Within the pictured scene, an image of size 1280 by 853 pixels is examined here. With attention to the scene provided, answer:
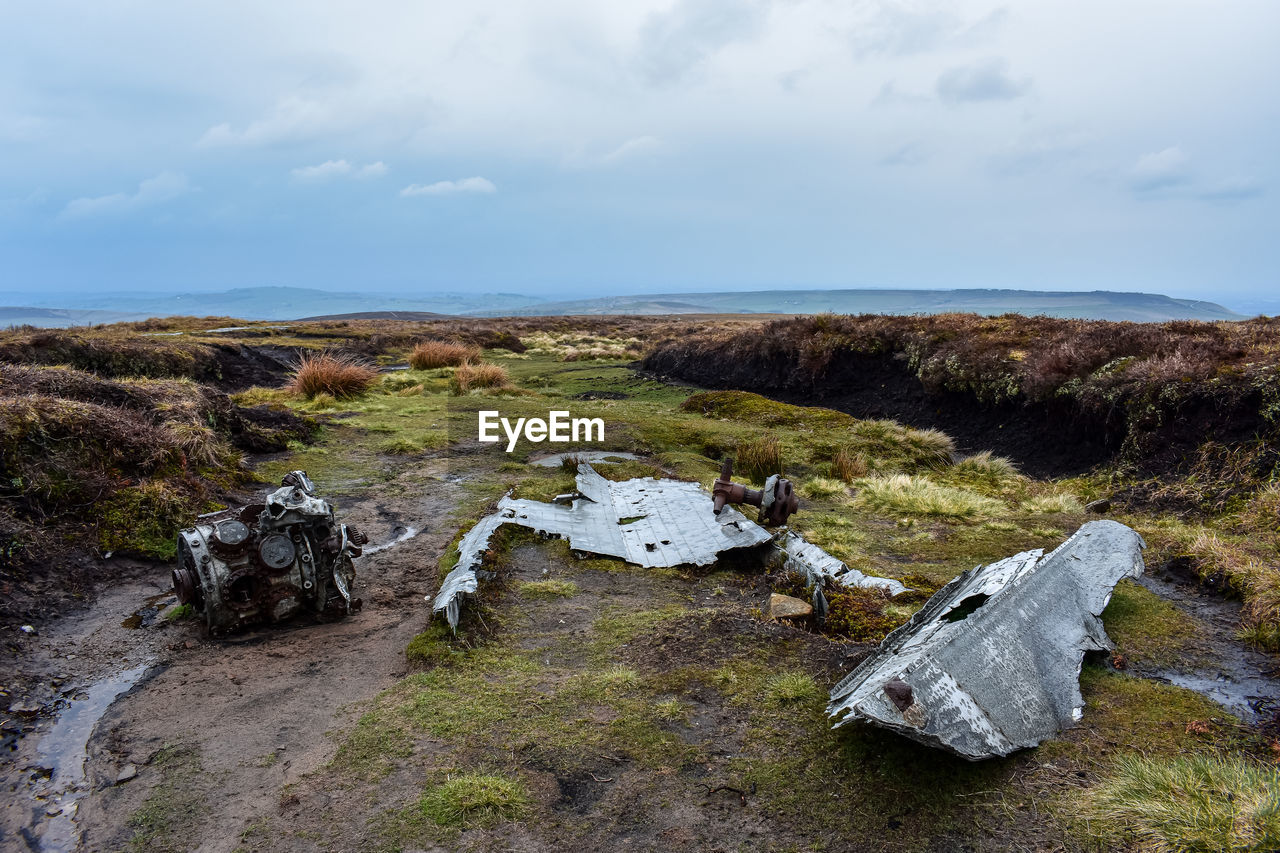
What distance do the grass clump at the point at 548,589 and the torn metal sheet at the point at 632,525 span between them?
0.57m

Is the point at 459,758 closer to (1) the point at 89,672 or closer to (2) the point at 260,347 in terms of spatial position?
(1) the point at 89,672

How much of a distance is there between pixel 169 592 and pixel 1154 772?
8.02 m

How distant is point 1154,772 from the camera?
11.0ft

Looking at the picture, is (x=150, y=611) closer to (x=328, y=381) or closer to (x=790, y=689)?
(x=790, y=689)

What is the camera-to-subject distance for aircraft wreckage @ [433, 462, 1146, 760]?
3.57m

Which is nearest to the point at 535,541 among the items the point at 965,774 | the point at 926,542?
the point at 926,542

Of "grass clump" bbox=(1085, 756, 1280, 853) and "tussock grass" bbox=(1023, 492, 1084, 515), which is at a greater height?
"grass clump" bbox=(1085, 756, 1280, 853)

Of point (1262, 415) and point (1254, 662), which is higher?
point (1262, 415)

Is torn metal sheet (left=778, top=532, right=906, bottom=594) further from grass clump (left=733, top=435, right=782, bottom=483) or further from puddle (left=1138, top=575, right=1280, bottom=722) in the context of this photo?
grass clump (left=733, top=435, right=782, bottom=483)

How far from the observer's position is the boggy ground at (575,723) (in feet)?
11.7

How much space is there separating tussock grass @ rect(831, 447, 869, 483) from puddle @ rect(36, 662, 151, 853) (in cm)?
1013

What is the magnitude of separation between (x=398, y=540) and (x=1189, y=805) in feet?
25.4

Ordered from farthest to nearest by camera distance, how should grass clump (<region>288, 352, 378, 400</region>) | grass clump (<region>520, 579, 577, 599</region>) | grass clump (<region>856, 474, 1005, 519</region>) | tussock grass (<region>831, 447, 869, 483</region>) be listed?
grass clump (<region>288, 352, 378, 400</region>) → tussock grass (<region>831, 447, 869, 483</region>) → grass clump (<region>856, 474, 1005, 519</region>) → grass clump (<region>520, 579, 577, 599</region>)

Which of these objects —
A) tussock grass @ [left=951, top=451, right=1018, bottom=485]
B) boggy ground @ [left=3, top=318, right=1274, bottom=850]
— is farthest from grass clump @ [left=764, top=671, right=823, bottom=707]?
tussock grass @ [left=951, top=451, right=1018, bottom=485]
